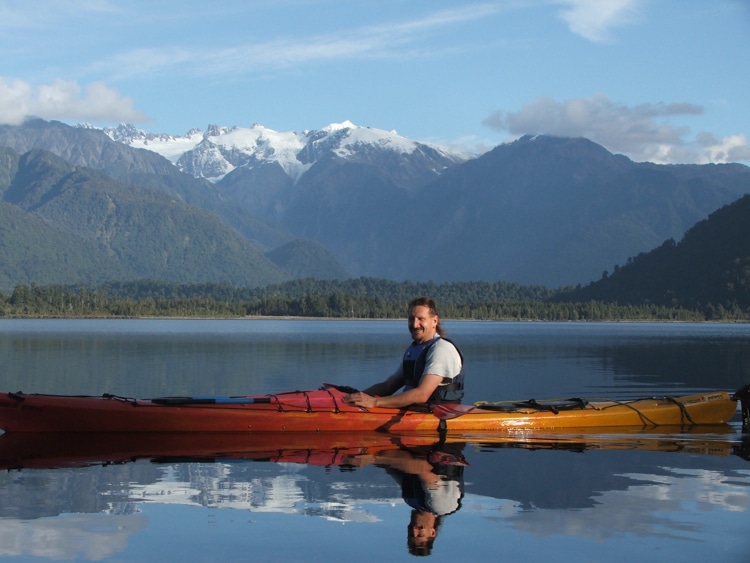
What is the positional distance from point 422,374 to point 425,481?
11.8 ft

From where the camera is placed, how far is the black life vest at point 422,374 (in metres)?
20.3

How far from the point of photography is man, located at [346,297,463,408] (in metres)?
20.0

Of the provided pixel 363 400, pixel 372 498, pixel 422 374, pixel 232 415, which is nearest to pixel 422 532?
pixel 372 498

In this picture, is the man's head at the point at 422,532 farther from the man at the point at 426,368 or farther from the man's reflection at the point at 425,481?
the man at the point at 426,368

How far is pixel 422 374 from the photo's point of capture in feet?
66.8

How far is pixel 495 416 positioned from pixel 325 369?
26311 mm

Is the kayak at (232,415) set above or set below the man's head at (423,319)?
below

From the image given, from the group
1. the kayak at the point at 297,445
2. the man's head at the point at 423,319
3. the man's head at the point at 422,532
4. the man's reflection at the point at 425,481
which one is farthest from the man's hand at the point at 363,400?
the man's head at the point at 422,532

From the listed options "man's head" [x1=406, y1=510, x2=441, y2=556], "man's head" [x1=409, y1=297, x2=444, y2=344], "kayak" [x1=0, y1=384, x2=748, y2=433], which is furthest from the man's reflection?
"man's head" [x1=409, y1=297, x2=444, y2=344]

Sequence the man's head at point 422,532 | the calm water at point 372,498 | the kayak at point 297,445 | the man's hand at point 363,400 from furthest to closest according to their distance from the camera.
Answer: the man's hand at point 363,400, the kayak at point 297,445, the calm water at point 372,498, the man's head at point 422,532

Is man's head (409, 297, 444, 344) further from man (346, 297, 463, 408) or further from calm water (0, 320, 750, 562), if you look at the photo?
calm water (0, 320, 750, 562)

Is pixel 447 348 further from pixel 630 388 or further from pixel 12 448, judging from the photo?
pixel 630 388

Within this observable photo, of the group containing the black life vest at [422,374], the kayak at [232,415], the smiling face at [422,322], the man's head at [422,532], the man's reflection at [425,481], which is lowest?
the man's head at [422,532]

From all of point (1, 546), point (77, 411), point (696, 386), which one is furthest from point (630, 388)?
point (1, 546)
